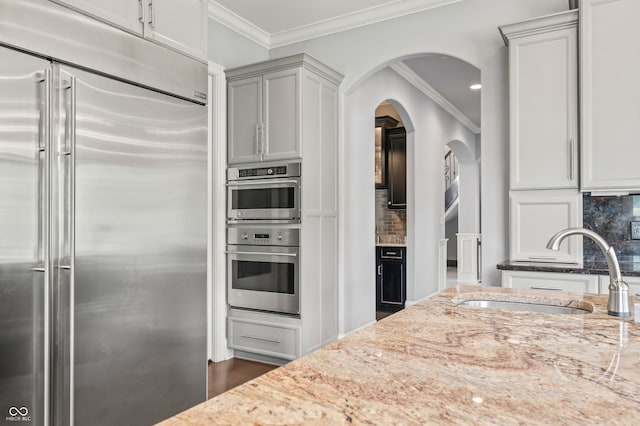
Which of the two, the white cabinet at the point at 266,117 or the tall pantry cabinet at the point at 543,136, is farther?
the white cabinet at the point at 266,117

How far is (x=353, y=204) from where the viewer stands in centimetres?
428

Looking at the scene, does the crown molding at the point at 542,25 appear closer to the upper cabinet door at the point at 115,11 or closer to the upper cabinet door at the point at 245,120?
the upper cabinet door at the point at 245,120

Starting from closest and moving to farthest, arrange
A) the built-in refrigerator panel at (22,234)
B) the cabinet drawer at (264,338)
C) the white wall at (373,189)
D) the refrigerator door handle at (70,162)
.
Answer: the built-in refrigerator panel at (22,234) → the refrigerator door handle at (70,162) → the cabinet drawer at (264,338) → the white wall at (373,189)

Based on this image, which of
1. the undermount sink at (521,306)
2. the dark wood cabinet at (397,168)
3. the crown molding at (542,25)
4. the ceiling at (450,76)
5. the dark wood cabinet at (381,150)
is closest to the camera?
the undermount sink at (521,306)

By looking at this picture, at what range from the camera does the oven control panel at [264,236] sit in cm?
338

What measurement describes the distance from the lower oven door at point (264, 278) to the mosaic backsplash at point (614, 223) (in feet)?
6.65

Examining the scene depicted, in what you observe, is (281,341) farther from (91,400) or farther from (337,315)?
(91,400)

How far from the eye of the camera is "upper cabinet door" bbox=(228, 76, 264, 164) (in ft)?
11.7

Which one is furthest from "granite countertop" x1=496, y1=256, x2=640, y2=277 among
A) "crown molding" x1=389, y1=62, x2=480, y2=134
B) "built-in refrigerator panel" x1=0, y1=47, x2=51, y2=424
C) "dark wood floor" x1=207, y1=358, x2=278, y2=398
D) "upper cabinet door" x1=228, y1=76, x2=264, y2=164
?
"crown molding" x1=389, y1=62, x2=480, y2=134

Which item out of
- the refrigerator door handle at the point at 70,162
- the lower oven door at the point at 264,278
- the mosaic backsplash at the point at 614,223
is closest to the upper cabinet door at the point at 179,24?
the refrigerator door handle at the point at 70,162

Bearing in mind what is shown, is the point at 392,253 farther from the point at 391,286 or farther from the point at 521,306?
the point at 521,306

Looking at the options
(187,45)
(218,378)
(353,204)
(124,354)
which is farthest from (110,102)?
(353,204)

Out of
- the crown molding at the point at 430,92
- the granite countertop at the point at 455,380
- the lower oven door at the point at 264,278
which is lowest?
the lower oven door at the point at 264,278

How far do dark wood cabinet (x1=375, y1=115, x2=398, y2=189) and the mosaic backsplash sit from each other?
10.6 ft
